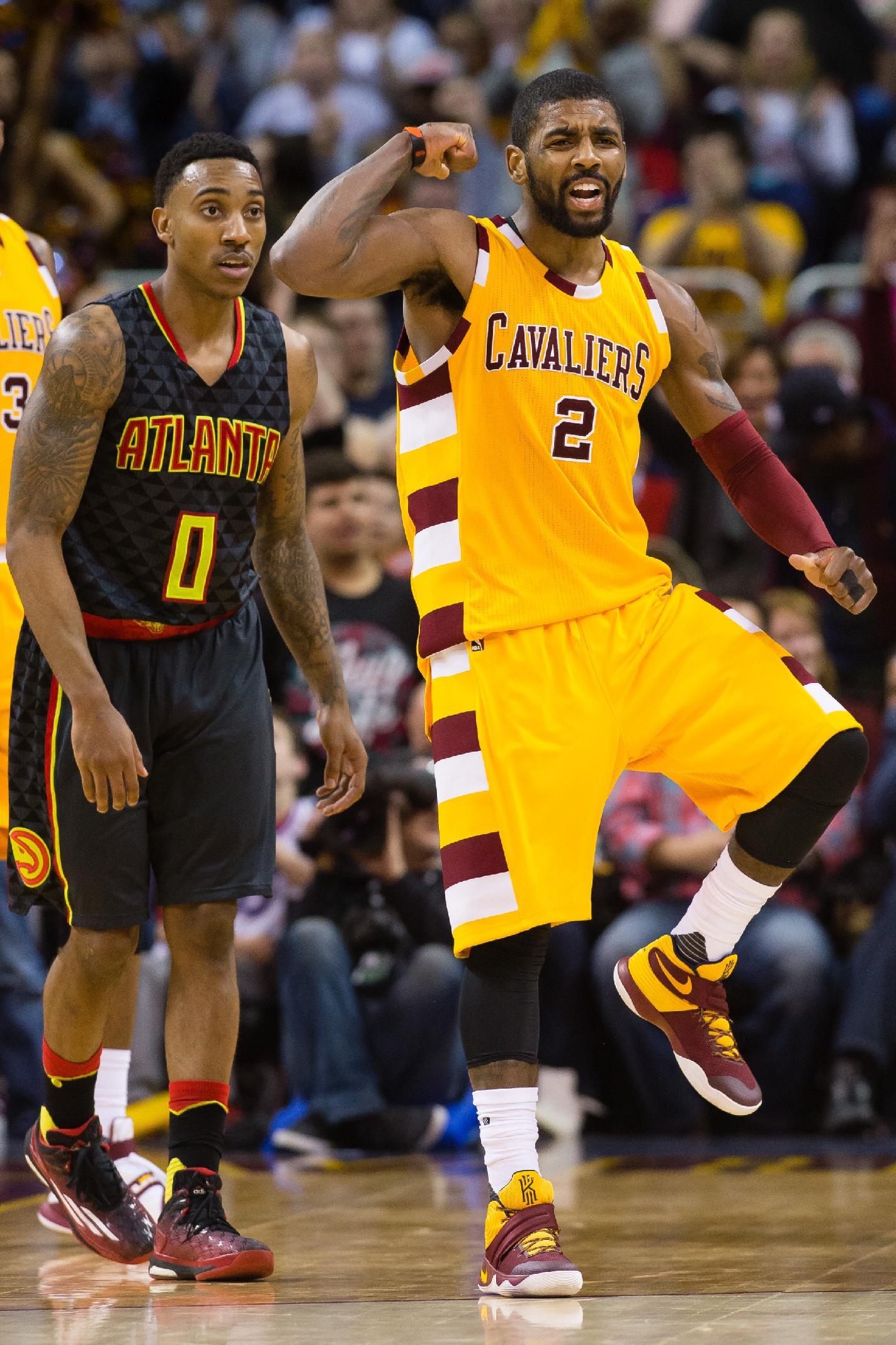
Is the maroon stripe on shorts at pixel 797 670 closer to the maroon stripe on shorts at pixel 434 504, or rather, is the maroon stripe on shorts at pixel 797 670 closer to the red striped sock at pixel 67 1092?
the maroon stripe on shorts at pixel 434 504

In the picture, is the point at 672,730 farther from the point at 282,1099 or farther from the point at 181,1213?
the point at 282,1099

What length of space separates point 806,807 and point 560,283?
1.25 m

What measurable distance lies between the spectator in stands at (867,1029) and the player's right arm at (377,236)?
3372 millimetres

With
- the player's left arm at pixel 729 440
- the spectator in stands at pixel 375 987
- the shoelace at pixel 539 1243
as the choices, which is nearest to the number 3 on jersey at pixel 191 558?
Result: the player's left arm at pixel 729 440

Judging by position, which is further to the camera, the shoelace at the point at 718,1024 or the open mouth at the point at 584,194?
the shoelace at the point at 718,1024

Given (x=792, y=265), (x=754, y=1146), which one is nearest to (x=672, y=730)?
(x=754, y=1146)

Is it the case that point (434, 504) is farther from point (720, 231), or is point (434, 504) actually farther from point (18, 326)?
point (720, 231)

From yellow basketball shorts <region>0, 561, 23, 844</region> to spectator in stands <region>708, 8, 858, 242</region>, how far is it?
7.06 meters

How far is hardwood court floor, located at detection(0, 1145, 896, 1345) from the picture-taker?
3559mm

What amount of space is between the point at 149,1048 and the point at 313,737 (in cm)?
128

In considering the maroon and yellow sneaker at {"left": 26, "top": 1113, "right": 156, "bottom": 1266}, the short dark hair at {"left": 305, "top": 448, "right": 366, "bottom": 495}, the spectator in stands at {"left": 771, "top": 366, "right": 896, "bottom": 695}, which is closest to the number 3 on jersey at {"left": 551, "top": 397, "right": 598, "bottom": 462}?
the maroon and yellow sneaker at {"left": 26, "top": 1113, "right": 156, "bottom": 1266}

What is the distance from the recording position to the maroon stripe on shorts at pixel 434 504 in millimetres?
4297

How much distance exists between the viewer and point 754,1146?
6555mm

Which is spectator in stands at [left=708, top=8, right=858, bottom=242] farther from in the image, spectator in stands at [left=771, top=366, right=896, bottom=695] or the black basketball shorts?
the black basketball shorts
